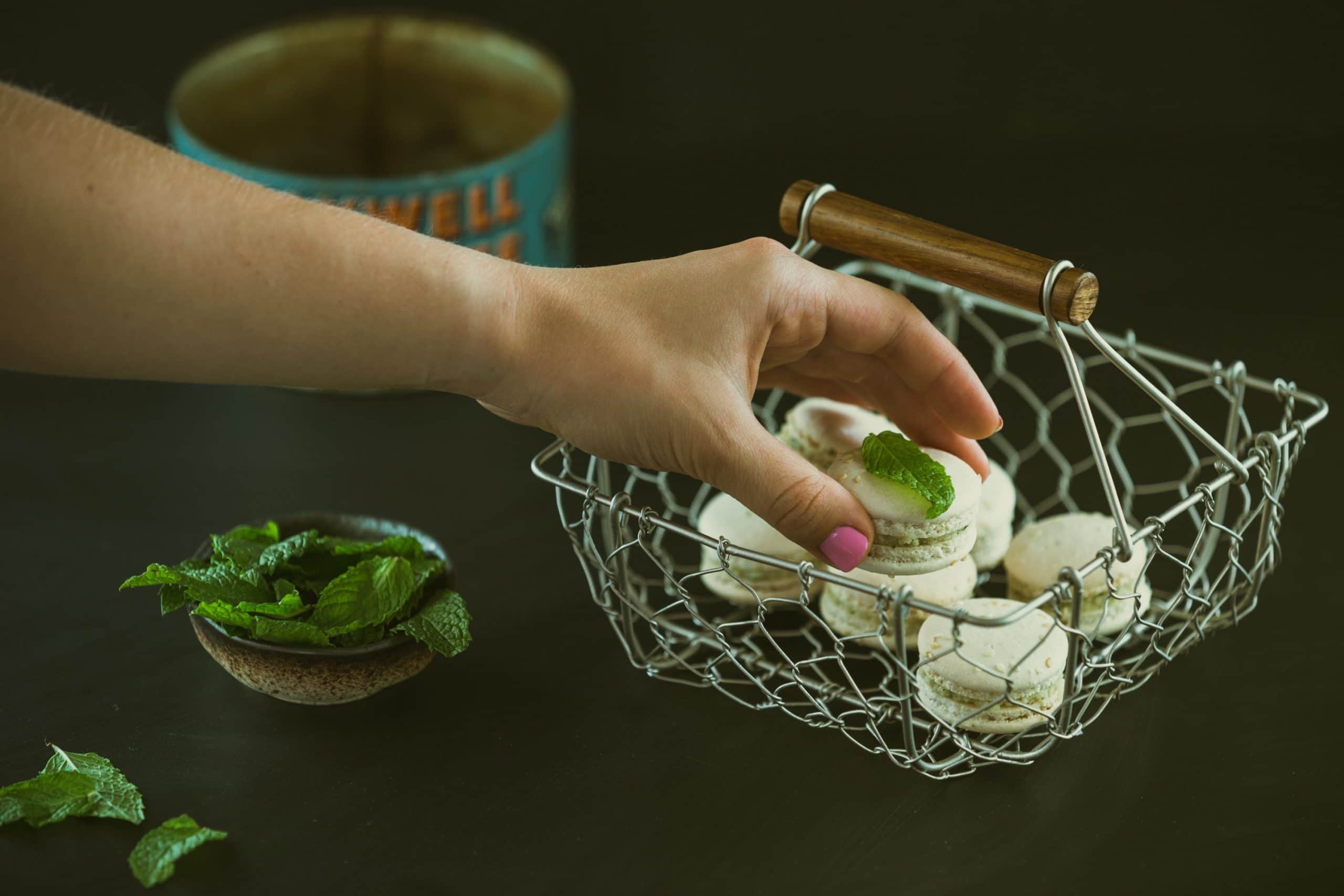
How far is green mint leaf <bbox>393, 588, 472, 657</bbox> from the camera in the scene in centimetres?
100

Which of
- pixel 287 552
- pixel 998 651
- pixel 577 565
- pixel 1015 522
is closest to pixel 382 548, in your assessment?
pixel 287 552

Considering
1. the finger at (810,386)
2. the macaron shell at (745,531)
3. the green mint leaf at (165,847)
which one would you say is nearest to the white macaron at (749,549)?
the macaron shell at (745,531)

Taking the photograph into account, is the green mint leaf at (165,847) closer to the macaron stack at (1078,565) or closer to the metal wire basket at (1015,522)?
the metal wire basket at (1015,522)

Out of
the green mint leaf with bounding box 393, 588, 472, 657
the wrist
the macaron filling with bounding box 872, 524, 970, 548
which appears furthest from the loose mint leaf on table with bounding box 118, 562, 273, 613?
the macaron filling with bounding box 872, 524, 970, 548

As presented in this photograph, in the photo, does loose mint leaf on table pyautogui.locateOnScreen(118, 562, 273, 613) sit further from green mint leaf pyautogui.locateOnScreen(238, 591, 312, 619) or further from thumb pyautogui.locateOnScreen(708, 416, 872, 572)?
thumb pyautogui.locateOnScreen(708, 416, 872, 572)

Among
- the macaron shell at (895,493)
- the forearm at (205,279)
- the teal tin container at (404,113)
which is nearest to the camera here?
the forearm at (205,279)

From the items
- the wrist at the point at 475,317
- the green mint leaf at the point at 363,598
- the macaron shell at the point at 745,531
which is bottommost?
the green mint leaf at the point at 363,598

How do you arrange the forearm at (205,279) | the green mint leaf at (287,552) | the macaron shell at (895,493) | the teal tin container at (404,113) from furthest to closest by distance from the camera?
the teal tin container at (404,113), the green mint leaf at (287,552), the macaron shell at (895,493), the forearm at (205,279)

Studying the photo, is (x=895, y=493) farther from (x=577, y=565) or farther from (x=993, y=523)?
(x=577, y=565)

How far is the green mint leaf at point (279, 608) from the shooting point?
3.26 ft

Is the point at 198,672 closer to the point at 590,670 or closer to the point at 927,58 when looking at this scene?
the point at 590,670

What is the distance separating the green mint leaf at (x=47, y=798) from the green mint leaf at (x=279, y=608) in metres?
0.15

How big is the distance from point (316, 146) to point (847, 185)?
0.66 meters

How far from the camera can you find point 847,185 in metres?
1.81
